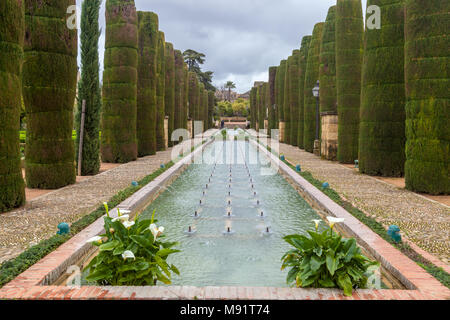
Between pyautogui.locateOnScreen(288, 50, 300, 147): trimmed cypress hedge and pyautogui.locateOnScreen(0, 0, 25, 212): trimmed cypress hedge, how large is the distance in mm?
20260

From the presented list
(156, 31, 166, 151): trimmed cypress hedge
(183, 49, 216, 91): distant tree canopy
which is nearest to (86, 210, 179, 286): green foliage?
(156, 31, 166, 151): trimmed cypress hedge

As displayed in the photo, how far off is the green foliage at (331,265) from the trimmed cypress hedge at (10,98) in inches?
230

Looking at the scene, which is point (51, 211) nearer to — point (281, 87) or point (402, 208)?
point (402, 208)

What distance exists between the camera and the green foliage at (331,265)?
3627 mm

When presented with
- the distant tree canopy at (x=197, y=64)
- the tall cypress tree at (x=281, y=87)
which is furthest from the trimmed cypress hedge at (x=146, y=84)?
the distant tree canopy at (x=197, y=64)

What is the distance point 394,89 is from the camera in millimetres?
11258

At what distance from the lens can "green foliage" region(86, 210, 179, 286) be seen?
3.70 metres

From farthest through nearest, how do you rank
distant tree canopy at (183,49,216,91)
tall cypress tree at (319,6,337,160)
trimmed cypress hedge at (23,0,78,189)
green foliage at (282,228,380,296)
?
distant tree canopy at (183,49,216,91) < tall cypress tree at (319,6,337,160) < trimmed cypress hedge at (23,0,78,189) < green foliage at (282,228,380,296)

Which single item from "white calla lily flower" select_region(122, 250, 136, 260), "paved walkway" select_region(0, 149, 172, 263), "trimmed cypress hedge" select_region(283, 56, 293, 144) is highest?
"trimmed cypress hedge" select_region(283, 56, 293, 144)

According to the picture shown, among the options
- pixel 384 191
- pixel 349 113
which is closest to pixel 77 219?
pixel 384 191

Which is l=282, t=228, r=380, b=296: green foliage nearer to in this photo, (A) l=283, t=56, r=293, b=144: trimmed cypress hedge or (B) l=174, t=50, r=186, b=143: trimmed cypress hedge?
(B) l=174, t=50, r=186, b=143: trimmed cypress hedge

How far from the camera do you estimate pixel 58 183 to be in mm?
9812

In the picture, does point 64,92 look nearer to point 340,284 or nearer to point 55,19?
point 55,19

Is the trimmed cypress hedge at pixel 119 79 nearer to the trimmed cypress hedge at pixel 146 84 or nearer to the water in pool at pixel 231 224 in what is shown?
the trimmed cypress hedge at pixel 146 84
